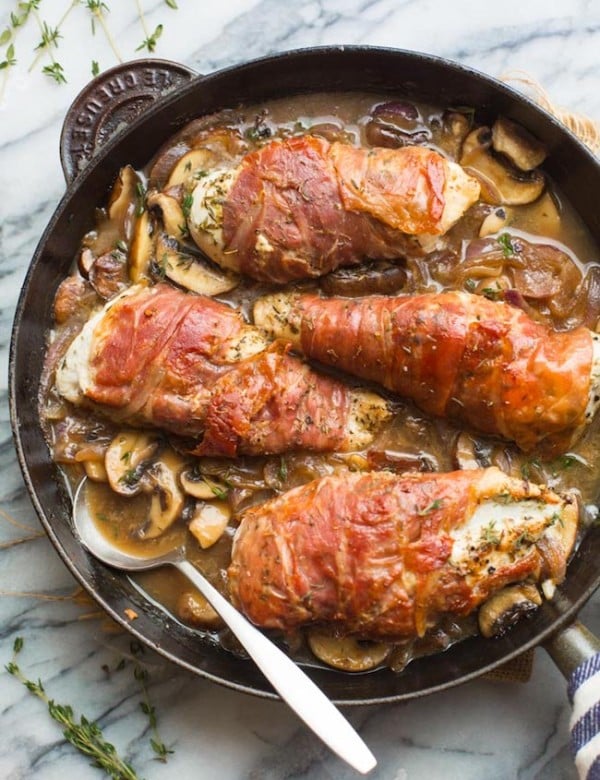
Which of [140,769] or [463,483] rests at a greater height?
[463,483]

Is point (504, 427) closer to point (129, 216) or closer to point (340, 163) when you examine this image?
point (340, 163)

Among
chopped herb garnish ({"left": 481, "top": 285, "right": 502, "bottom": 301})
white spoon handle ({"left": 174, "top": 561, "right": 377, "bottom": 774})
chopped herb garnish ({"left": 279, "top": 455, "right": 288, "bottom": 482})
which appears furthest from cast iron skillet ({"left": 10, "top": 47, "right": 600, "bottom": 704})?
chopped herb garnish ({"left": 279, "top": 455, "right": 288, "bottom": 482})

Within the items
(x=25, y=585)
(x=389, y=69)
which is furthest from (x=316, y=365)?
(x=25, y=585)

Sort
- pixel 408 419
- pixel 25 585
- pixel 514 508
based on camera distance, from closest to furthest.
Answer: pixel 514 508 < pixel 408 419 < pixel 25 585

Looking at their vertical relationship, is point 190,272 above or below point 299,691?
above

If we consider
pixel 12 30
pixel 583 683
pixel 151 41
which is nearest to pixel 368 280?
pixel 151 41

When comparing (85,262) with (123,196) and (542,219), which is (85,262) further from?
(542,219)
